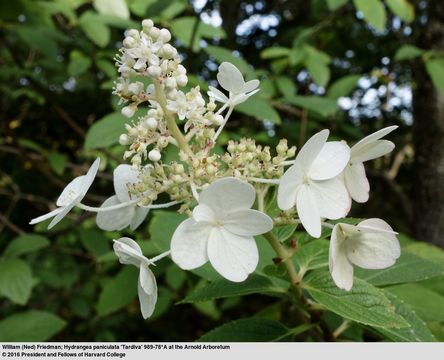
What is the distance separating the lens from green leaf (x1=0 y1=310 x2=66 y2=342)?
A: 67.3 inches

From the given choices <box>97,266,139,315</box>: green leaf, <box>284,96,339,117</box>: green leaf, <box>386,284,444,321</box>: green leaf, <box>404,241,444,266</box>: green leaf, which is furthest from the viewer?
<box>284,96,339,117</box>: green leaf

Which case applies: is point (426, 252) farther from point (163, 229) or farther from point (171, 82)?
point (171, 82)

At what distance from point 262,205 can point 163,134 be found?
8.3 inches

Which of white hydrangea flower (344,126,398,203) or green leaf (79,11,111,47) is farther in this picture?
green leaf (79,11,111,47)

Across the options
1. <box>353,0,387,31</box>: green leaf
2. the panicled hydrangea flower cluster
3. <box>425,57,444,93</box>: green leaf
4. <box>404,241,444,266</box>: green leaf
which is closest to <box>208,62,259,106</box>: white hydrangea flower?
the panicled hydrangea flower cluster

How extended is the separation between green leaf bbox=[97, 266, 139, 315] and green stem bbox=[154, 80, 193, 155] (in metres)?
1.05

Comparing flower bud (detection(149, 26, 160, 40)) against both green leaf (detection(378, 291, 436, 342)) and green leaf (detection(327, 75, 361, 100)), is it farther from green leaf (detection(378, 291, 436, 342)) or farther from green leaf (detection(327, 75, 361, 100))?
green leaf (detection(327, 75, 361, 100))

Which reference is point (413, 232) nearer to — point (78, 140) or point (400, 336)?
point (400, 336)

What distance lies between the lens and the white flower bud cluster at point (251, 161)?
2.85 feet

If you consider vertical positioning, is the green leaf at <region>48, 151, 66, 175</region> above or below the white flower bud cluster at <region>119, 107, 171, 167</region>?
below

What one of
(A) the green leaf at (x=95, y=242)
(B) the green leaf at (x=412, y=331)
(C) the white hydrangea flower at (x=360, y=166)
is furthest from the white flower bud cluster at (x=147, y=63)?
(A) the green leaf at (x=95, y=242)

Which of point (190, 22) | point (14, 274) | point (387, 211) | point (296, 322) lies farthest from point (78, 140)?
point (387, 211)

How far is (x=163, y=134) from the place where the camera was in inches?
35.0

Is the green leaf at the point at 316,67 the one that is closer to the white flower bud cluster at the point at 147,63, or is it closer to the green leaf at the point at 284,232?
the green leaf at the point at 284,232
